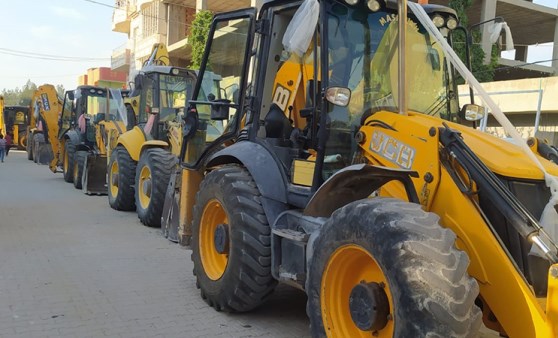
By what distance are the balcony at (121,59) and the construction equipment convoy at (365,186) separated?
36840mm

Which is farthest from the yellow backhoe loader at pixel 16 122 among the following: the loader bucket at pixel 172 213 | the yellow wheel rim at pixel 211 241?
the yellow wheel rim at pixel 211 241

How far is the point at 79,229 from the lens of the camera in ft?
27.9

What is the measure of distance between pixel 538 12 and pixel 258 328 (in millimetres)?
26819

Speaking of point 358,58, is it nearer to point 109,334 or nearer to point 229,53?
point 229,53

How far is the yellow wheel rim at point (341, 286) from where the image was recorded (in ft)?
10.9

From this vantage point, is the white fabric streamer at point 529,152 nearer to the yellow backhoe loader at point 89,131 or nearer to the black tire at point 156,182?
the black tire at point 156,182

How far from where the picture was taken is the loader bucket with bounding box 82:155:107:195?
498 inches

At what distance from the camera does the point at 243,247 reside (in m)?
4.44

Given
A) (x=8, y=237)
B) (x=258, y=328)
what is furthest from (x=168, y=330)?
(x=8, y=237)

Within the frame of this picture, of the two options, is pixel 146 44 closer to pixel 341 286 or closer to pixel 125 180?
pixel 125 180

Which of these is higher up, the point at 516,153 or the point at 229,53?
the point at 229,53

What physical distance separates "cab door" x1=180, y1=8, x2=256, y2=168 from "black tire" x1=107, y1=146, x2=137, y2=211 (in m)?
4.29

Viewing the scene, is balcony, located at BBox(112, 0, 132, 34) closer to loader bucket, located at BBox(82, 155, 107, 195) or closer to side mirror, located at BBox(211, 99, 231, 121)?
loader bucket, located at BBox(82, 155, 107, 195)

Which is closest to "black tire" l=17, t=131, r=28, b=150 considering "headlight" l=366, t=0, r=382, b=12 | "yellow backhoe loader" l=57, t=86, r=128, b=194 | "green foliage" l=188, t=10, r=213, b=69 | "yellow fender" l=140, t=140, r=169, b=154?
"green foliage" l=188, t=10, r=213, b=69
